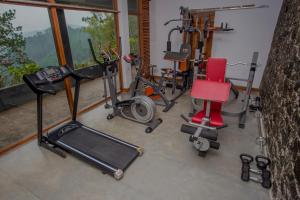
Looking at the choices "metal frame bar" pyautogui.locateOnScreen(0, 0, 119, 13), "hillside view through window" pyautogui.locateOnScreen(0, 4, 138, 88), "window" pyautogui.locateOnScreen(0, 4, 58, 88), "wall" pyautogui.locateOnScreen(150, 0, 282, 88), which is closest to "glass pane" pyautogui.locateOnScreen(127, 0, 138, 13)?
"wall" pyautogui.locateOnScreen(150, 0, 282, 88)

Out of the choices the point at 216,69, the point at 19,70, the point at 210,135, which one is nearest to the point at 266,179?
the point at 210,135

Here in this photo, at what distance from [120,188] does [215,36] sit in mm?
4567

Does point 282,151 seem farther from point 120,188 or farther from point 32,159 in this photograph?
point 32,159

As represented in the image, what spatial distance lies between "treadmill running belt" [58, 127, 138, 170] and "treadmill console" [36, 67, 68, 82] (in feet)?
3.08

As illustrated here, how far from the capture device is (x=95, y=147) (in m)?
2.54

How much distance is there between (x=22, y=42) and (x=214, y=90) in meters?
2.98

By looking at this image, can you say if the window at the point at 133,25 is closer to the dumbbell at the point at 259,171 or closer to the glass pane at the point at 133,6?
the glass pane at the point at 133,6

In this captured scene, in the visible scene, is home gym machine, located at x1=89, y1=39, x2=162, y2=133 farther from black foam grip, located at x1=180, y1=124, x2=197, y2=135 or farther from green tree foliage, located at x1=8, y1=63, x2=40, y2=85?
green tree foliage, located at x1=8, y1=63, x2=40, y2=85

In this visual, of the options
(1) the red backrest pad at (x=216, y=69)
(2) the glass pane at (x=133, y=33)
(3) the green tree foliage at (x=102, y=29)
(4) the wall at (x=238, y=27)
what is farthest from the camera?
(2) the glass pane at (x=133, y=33)

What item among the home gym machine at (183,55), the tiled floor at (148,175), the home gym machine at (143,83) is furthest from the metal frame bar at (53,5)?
the tiled floor at (148,175)

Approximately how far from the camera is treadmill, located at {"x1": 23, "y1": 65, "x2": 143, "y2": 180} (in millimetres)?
2244

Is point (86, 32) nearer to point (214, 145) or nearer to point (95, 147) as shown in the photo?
point (95, 147)

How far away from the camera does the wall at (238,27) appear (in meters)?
4.23

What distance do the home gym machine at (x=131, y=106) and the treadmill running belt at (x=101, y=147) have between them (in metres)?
0.67
